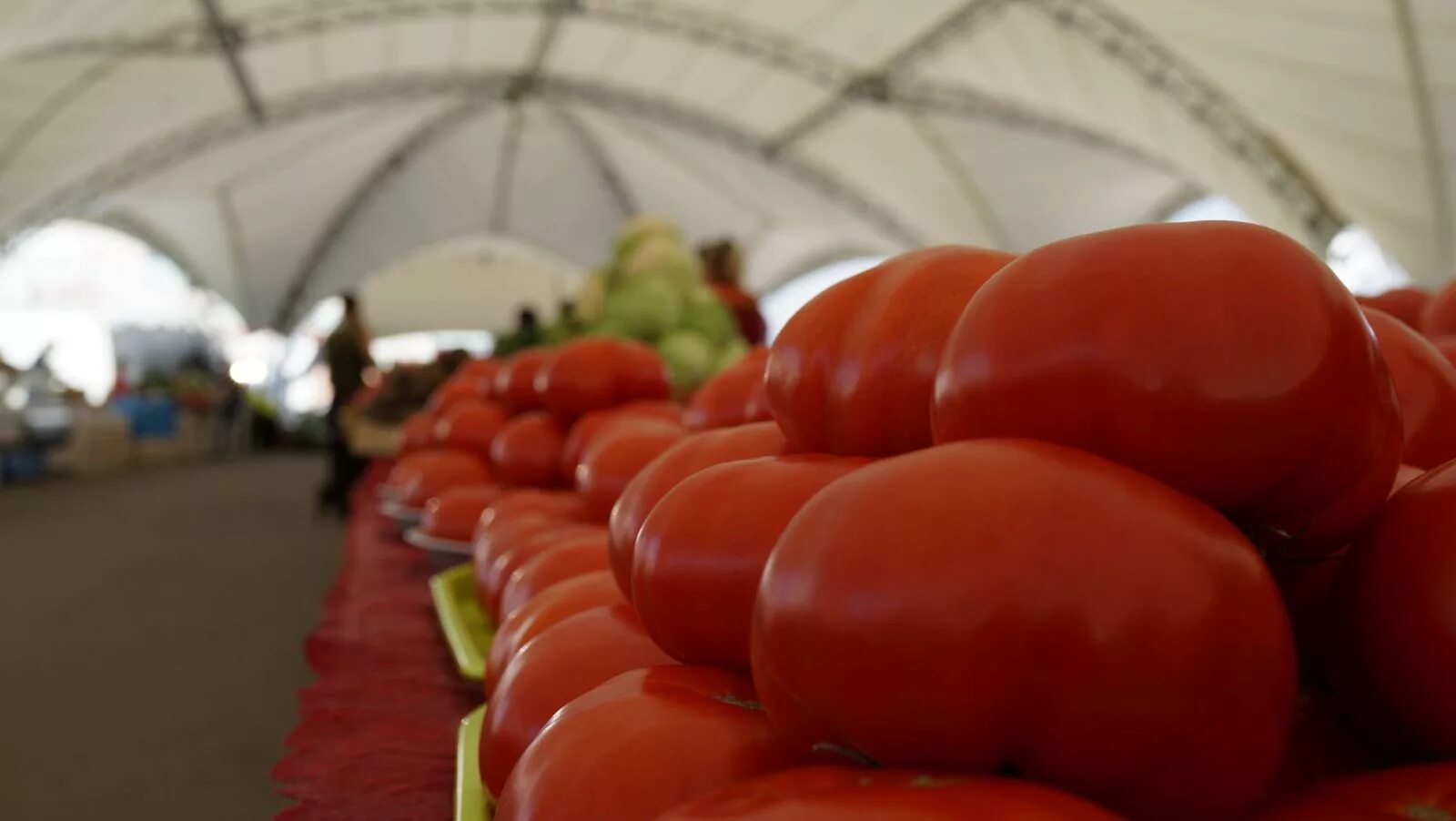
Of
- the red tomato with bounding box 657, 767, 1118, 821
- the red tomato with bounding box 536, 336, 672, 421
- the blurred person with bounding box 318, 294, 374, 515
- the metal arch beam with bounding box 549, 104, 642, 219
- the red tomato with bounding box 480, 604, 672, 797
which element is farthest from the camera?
the metal arch beam with bounding box 549, 104, 642, 219

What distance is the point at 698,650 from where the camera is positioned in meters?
0.64

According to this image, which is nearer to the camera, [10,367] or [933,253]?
[933,253]

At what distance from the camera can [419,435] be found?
10.9 ft

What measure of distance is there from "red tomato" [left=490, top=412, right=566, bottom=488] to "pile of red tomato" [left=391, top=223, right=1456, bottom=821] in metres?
1.35

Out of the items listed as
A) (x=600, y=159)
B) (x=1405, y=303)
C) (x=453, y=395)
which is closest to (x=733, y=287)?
(x=453, y=395)

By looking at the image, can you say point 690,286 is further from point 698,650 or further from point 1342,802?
point 1342,802

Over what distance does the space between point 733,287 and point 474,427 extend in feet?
4.47

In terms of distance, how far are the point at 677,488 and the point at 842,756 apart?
0.26 m

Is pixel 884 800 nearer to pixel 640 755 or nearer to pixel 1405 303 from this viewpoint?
pixel 640 755

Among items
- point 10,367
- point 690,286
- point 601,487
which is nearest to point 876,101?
point 10,367

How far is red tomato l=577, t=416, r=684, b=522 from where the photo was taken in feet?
4.20

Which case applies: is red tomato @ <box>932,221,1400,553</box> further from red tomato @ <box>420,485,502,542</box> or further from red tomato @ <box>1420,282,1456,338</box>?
red tomato @ <box>420,485,502,542</box>

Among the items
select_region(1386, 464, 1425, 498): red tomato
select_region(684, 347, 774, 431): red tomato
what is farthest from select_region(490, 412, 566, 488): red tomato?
select_region(1386, 464, 1425, 498): red tomato

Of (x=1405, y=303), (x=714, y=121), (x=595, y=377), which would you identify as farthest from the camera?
(x=714, y=121)
